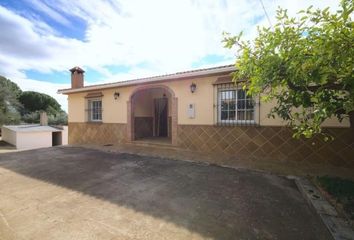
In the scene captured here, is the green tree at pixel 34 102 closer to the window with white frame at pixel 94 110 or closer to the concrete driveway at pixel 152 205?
the window with white frame at pixel 94 110

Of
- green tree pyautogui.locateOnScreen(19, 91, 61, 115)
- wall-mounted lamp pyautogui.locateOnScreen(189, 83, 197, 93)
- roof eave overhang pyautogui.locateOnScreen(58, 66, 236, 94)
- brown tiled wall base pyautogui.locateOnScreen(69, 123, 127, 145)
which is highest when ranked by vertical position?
green tree pyautogui.locateOnScreen(19, 91, 61, 115)

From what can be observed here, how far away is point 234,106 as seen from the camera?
668 centimetres

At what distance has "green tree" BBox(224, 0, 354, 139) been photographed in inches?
79.7

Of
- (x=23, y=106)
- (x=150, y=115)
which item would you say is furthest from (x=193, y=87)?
(x=23, y=106)

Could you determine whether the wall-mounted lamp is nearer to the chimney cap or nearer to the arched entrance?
the arched entrance

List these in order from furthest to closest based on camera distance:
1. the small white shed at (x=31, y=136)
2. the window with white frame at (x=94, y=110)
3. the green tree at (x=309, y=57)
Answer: the small white shed at (x=31, y=136), the window with white frame at (x=94, y=110), the green tree at (x=309, y=57)

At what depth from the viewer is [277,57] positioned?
259cm

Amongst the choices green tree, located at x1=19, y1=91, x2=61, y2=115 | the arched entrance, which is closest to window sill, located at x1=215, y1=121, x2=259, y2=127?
the arched entrance

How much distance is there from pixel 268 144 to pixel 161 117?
6563 millimetres

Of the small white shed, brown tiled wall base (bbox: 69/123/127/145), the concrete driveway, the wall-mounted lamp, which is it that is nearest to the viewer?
the concrete driveway

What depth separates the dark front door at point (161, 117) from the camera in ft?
35.8

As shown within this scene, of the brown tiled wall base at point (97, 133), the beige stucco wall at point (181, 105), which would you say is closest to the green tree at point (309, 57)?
the beige stucco wall at point (181, 105)

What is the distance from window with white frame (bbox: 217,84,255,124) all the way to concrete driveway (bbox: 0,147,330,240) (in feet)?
6.91

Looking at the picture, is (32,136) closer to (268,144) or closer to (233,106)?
(233,106)
